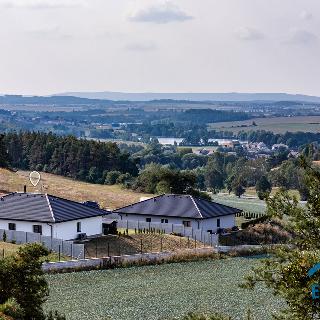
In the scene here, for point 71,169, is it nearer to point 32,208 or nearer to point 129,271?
point 32,208

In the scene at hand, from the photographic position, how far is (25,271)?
2714 centimetres

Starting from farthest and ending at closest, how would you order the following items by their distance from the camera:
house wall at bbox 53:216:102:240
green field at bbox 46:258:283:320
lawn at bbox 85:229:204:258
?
house wall at bbox 53:216:102:240 < lawn at bbox 85:229:204:258 < green field at bbox 46:258:283:320

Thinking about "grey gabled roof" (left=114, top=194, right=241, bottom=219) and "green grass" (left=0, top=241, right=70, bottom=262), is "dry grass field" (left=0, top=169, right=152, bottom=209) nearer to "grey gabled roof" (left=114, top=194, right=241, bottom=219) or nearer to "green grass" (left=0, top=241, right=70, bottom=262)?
"grey gabled roof" (left=114, top=194, right=241, bottom=219)

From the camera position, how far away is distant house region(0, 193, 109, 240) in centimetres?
5603

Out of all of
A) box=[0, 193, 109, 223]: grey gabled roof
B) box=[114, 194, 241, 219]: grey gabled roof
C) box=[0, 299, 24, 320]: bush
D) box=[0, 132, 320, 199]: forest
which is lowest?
box=[0, 132, 320, 199]: forest

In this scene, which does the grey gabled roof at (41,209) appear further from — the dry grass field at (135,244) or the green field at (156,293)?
the green field at (156,293)

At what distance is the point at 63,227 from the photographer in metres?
56.3

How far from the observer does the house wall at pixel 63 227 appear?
55.8 metres

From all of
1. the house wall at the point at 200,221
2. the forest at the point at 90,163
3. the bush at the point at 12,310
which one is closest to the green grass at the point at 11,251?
the house wall at the point at 200,221

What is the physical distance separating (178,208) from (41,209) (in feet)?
46.5

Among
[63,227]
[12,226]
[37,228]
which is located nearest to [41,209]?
[37,228]

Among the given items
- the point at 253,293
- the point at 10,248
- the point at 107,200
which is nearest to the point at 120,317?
the point at 253,293

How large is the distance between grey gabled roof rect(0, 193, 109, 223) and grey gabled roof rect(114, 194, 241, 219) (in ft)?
25.5

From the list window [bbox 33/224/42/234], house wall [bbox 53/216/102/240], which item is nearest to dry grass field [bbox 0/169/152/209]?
house wall [bbox 53/216/102/240]
